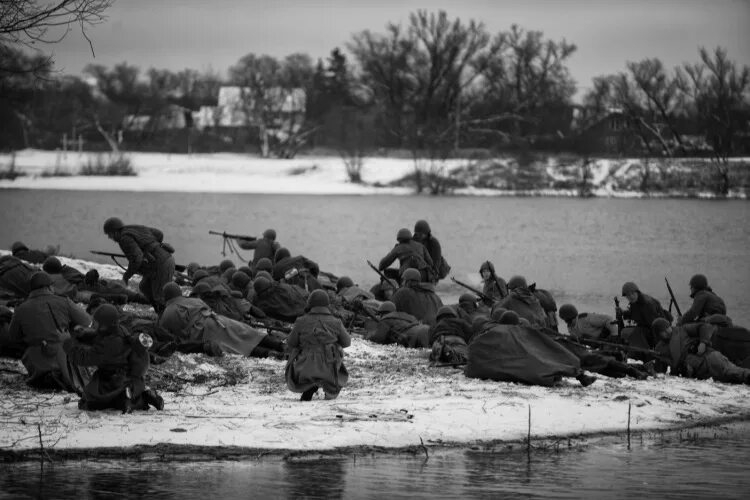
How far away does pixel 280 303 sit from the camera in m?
19.1

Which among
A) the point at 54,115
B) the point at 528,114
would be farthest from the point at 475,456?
the point at 54,115

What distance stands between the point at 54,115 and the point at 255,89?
591 inches

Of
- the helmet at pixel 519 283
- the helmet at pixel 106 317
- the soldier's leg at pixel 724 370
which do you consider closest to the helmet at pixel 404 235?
the helmet at pixel 519 283

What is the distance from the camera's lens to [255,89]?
95.9 meters

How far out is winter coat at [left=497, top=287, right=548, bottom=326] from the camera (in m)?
16.9

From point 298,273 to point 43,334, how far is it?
781cm

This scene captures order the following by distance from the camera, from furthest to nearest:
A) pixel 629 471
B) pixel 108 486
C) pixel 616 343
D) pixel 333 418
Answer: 1. pixel 616 343
2. pixel 333 418
3. pixel 629 471
4. pixel 108 486

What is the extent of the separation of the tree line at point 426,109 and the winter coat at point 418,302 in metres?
56.5

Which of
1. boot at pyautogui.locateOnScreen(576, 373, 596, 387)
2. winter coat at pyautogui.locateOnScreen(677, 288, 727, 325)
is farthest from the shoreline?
winter coat at pyautogui.locateOnScreen(677, 288, 727, 325)

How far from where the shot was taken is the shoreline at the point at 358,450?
36.6ft

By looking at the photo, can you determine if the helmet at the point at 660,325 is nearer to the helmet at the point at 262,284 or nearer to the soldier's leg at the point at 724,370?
the soldier's leg at the point at 724,370

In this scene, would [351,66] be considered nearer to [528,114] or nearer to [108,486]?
[528,114]

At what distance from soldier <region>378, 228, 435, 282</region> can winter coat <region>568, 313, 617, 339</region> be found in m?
4.19

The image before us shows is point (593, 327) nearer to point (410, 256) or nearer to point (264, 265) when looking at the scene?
point (410, 256)
